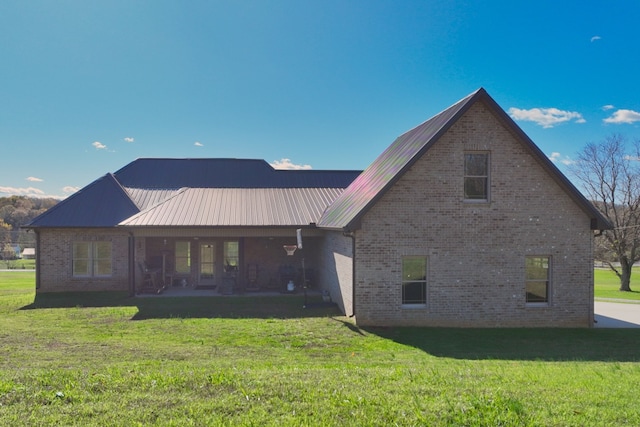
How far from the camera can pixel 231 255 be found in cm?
2005

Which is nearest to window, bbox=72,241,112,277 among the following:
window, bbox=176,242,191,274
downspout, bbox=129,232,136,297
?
downspout, bbox=129,232,136,297

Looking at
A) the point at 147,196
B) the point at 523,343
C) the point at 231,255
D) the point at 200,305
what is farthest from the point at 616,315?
the point at 147,196

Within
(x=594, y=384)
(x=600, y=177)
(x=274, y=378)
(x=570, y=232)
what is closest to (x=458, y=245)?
(x=570, y=232)

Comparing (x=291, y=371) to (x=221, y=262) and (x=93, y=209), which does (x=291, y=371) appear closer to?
(x=221, y=262)

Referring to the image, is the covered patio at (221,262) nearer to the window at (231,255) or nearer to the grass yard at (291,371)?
the window at (231,255)

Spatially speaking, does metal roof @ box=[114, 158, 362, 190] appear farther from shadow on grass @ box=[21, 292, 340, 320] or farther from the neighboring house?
the neighboring house

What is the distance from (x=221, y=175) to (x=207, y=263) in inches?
454

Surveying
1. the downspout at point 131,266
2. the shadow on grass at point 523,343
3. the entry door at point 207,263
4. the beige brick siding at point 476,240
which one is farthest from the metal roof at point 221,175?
the shadow on grass at point 523,343

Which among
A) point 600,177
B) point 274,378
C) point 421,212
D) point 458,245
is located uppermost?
point 600,177

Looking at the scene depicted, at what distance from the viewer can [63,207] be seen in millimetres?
19734

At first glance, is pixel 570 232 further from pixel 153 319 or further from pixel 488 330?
pixel 153 319

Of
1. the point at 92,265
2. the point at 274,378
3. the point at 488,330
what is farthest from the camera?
the point at 92,265

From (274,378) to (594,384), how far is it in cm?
471

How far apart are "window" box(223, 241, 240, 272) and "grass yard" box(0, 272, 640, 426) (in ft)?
17.1
